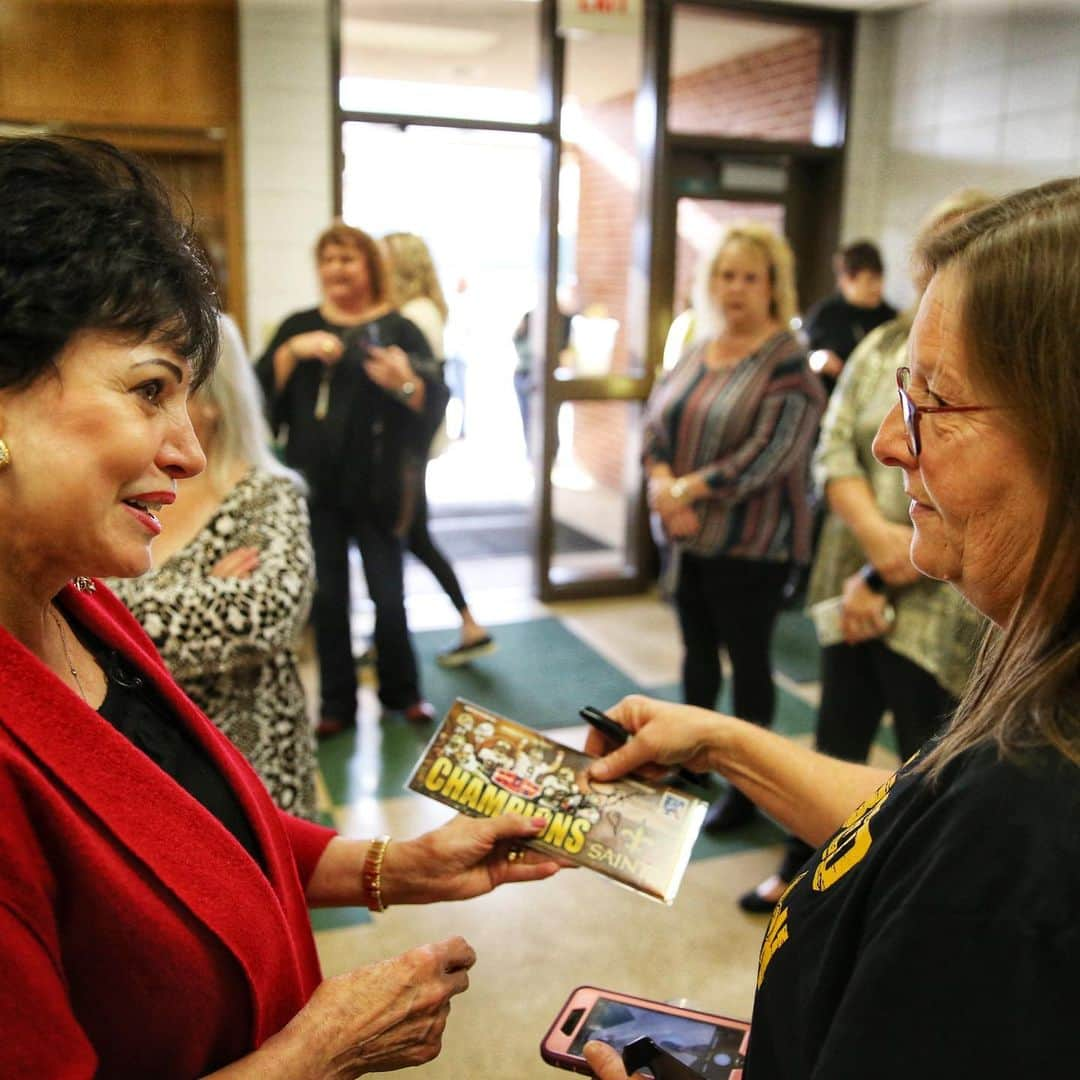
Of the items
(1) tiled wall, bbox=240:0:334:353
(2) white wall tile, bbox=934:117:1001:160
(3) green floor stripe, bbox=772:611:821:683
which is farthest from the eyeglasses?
(2) white wall tile, bbox=934:117:1001:160

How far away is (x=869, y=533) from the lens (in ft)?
7.57

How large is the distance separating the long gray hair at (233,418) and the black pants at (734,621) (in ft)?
4.60

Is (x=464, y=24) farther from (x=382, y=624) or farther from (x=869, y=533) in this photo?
(x=869, y=533)

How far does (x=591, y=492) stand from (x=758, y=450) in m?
4.48

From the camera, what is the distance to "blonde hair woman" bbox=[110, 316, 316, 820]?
70.4 inches

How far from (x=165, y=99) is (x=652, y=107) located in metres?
2.17

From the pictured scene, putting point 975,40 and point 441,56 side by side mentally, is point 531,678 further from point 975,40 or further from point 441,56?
point 441,56

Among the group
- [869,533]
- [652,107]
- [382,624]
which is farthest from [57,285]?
[652,107]

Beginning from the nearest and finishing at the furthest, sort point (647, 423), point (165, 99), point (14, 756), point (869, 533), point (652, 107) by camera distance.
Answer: point (14, 756)
point (869, 533)
point (647, 423)
point (165, 99)
point (652, 107)

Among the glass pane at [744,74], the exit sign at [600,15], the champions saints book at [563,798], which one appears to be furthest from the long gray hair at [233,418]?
the glass pane at [744,74]

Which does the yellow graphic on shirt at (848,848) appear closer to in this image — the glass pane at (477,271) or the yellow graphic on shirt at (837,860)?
the yellow graphic on shirt at (837,860)

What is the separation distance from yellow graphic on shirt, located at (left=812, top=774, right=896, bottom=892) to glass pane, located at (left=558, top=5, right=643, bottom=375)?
4368 millimetres

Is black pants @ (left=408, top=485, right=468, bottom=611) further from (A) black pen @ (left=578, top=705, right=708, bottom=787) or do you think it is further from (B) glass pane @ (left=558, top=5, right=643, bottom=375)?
(A) black pen @ (left=578, top=705, right=708, bottom=787)

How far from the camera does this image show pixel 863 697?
2.48 meters
